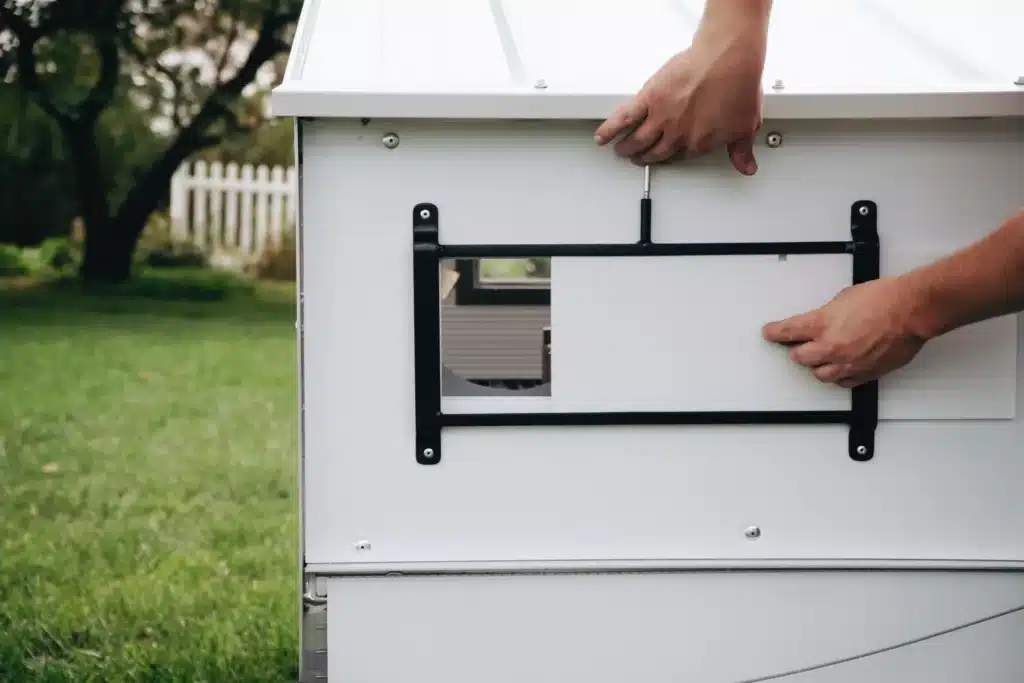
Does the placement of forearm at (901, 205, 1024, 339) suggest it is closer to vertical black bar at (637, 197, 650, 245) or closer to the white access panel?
the white access panel

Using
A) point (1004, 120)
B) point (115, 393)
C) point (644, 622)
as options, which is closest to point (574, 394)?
point (644, 622)

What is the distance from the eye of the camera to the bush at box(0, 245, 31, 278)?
901 centimetres

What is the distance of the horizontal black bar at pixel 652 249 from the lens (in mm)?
1845

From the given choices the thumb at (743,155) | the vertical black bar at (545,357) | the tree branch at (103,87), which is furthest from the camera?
the tree branch at (103,87)

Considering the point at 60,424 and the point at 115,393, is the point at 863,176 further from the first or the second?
the point at 115,393

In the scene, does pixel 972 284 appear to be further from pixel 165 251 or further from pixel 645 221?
pixel 165 251

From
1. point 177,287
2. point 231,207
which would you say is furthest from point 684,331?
point 231,207

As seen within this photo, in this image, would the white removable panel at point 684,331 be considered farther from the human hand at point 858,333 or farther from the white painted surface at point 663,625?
the white painted surface at point 663,625

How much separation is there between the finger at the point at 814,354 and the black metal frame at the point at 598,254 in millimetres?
90

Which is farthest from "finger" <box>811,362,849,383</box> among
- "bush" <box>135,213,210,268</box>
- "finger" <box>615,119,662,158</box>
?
"bush" <box>135,213,210,268</box>

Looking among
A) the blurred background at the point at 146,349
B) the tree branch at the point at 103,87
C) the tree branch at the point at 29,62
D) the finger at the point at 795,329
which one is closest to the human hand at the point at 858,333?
the finger at the point at 795,329

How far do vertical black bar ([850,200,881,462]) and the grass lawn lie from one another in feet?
4.74

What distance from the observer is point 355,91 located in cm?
175

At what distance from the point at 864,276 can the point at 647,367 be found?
1.17 ft
